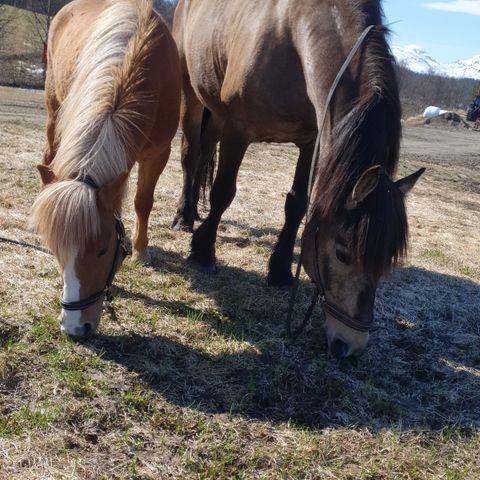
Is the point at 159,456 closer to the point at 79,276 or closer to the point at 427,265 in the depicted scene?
the point at 79,276

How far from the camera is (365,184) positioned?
99.8 inches

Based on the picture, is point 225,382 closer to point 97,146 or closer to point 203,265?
point 97,146

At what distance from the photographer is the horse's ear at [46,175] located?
2631 mm

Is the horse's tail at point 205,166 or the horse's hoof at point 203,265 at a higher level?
the horse's tail at point 205,166

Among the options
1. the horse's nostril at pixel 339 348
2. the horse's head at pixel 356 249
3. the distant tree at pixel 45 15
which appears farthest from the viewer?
the distant tree at pixel 45 15

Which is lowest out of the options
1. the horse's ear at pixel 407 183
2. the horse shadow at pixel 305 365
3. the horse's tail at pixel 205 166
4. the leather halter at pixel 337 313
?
the horse shadow at pixel 305 365

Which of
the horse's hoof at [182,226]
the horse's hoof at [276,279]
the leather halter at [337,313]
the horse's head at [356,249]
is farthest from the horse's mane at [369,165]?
the horse's hoof at [182,226]

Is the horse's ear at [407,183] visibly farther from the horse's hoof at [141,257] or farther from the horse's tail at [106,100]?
the horse's hoof at [141,257]

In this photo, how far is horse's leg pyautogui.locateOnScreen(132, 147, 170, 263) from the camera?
393 centimetres

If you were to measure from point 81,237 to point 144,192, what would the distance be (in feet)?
5.14

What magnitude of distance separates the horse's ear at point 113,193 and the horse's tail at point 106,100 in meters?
0.04

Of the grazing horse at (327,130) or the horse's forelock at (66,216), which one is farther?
the grazing horse at (327,130)

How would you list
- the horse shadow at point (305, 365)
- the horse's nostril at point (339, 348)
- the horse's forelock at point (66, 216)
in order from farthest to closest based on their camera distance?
the horse's nostril at point (339, 348)
the horse shadow at point (305, 365)
the horse's forelock at point (66, 216)

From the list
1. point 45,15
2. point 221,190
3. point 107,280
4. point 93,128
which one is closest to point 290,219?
point 221,190
